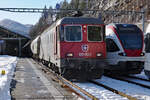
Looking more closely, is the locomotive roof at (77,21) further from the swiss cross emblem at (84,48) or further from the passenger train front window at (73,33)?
the swiss cross emblem at (84,48)

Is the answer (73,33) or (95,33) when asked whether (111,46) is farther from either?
(73,33)

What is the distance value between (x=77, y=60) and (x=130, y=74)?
19.9 ft

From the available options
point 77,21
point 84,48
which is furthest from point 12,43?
point 84,48

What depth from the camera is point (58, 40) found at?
1256 centimetres

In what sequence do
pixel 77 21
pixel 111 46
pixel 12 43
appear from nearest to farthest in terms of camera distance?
pixel 77 21 → pixel 111 46 → pixel 12 43

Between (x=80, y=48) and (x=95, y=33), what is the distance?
1101 mm

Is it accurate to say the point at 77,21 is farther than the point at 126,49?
No

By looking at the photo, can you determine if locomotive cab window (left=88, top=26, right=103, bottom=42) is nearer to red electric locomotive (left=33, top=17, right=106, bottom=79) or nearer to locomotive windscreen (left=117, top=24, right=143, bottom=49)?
red electric locomotive (left=33, top=17, right=106, bottom=79)

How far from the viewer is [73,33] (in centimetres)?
1251

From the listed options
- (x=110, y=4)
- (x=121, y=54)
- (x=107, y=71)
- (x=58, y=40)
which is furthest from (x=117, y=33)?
(x=110, y=4)

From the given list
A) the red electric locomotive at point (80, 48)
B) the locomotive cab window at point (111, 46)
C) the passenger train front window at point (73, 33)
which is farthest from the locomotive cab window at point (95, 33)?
the locomotive cab window at point (111, 46)

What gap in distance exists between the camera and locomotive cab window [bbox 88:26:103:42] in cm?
1273

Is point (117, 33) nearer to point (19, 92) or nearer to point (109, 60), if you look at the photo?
point (109, 60)

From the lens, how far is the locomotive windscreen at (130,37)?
14.6 meters
